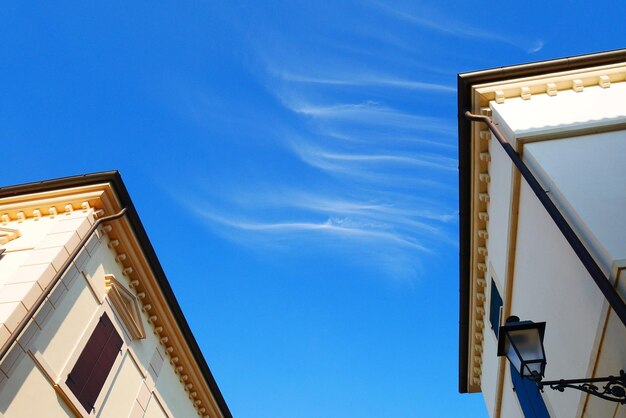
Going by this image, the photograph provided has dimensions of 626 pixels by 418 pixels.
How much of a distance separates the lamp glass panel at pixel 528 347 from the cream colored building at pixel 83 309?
22.1ft

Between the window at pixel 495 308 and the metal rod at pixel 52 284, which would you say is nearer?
the metal rod at pixel 52 284

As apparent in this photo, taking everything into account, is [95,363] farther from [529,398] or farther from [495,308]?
[495,308]

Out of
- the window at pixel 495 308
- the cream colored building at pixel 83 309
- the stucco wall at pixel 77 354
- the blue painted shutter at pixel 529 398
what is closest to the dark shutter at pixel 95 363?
the cream colored building at pixel 83 309

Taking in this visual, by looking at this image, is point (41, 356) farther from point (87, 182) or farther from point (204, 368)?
point (204, 368)

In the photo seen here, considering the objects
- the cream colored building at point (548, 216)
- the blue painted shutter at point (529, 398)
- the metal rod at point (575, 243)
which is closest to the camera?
the metal rod at point (575, 243)

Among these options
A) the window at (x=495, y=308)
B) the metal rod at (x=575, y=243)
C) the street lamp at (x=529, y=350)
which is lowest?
the street lamp at (x=529, y=350)

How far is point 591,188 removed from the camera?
6.72 meters

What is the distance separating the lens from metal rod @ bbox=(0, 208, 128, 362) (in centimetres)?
682

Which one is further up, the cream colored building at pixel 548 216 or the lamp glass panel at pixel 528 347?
the cream colored building at pixel 548 216

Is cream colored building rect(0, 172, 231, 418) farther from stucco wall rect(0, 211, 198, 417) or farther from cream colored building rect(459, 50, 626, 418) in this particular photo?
cream colored building rect(459, 50, 626, 418)

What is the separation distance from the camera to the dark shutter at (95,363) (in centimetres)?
837

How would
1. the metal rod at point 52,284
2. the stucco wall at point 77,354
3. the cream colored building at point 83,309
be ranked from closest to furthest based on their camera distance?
the metal rod at point 52,284
the stucco wall at point 77,354
the cream colored building at point 83,309

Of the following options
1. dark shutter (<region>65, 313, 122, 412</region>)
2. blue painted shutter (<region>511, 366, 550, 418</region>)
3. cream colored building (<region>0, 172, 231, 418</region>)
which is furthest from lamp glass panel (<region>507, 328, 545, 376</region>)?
dark shutter (<region>65, 313, 122, 412</region>)

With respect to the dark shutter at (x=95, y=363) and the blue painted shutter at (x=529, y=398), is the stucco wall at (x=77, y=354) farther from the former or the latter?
the blue painted shutter at (x=529, y=398)
